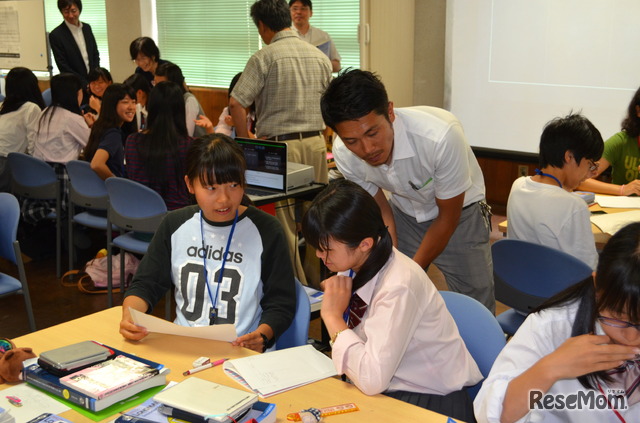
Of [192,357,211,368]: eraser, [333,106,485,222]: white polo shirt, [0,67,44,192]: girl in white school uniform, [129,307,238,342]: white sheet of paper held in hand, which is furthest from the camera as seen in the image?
[0,67,44,192]: girl in white school uniform

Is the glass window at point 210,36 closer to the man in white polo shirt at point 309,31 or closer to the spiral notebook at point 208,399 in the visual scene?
the man in white polo shirt at point 309,31

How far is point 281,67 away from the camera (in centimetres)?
418

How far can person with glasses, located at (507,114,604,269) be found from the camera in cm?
268

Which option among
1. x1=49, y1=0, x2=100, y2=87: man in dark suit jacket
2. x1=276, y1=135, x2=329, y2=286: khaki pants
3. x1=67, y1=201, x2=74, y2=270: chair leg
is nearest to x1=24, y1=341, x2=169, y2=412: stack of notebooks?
x1=276, y1=135, x2=329, y2=286: khaki pants

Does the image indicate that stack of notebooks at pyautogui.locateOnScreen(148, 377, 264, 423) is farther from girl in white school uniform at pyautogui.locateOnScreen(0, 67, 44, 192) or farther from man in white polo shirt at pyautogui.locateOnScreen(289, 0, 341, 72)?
man in white polo shirt at pyautogui.locateOnScreen(289, 0, 341, 72)

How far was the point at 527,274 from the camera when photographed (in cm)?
260

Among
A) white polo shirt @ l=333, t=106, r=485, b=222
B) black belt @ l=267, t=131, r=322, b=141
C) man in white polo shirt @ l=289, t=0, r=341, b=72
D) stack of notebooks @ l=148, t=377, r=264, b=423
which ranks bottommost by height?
stack of notebooks @ l=148, t=377, r=264, b=423

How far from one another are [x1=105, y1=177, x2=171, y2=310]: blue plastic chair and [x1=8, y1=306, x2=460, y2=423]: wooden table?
1407 mm

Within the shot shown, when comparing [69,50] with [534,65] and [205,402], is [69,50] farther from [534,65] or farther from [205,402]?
[205,402]

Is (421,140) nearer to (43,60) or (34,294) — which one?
(34,294)

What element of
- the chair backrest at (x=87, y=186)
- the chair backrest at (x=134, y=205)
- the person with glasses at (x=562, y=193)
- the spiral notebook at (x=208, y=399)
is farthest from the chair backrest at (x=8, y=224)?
the person with glasses at (x=562, y=193)

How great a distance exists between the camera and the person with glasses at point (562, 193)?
8.79 feet

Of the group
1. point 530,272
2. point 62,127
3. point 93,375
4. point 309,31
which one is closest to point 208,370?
point 93,375

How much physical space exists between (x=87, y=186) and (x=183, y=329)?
2.60 metres
